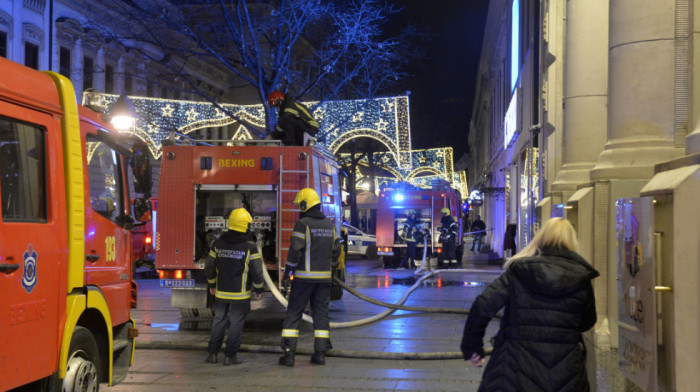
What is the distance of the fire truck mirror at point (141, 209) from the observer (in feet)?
21.6

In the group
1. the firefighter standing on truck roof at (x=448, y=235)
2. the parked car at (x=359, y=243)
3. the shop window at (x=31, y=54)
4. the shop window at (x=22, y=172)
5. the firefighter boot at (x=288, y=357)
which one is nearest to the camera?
the shop window at (x=22, y=172)

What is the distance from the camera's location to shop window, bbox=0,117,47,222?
4547mm

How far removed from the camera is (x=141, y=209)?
6.60 m

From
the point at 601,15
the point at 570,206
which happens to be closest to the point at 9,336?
the point at 570,206

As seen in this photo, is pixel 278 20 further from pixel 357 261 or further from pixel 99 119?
pixel 99 119

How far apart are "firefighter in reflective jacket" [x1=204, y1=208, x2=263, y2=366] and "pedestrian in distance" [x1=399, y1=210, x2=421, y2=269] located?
15.6 metres

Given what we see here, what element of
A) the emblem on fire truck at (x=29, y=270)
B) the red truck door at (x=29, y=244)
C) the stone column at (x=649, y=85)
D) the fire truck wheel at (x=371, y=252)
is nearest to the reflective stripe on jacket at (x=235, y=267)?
the red truck door at (x=29, y=244)

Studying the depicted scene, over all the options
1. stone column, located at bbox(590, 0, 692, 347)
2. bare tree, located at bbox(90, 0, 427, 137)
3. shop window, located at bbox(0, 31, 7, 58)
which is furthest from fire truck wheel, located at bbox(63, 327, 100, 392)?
shop window, located at bbox(0, 31, 7, 58)

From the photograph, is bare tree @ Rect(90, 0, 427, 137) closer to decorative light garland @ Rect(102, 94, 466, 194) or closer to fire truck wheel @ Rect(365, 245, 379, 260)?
decorative light garland @ Rect(102, 94, 466, 194)

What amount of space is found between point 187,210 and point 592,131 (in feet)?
19.9

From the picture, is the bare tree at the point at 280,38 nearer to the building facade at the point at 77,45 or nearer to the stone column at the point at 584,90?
the building facade at the point at 77,45

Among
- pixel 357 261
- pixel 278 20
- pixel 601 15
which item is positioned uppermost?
pixel 278 20

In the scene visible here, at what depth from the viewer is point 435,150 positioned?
153 feet

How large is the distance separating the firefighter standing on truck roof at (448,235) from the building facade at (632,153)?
8.55 meters
